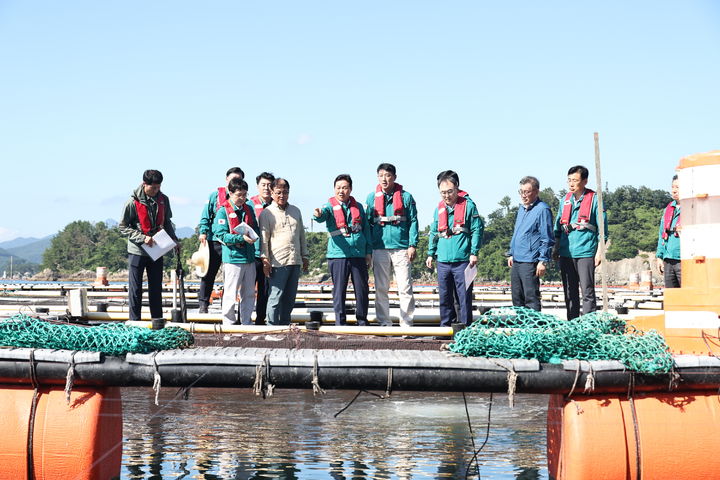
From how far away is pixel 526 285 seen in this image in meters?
9.46

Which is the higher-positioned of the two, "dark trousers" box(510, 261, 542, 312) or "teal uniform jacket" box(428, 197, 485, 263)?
"teal uniform jacket" box(428, 197, 485, 263)

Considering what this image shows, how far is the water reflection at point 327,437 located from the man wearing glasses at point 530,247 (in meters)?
1.20

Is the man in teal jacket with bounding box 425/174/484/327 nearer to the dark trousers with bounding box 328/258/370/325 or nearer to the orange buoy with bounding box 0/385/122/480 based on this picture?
the dark trousers with bounding box 328/258/370/325

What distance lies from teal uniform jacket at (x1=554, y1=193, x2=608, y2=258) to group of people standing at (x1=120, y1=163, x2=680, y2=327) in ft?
0.04

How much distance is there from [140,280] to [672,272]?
6508 millimetres

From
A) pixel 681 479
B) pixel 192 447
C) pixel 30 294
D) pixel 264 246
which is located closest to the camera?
pixel 681 479

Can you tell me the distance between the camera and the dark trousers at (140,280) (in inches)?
377

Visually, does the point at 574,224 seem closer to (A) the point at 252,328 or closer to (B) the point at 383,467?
(A) the point at 252,328

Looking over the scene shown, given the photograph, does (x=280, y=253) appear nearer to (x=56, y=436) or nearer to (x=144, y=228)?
(x=144, y=228)

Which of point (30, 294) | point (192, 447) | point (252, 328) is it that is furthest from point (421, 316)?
point (30, 294)

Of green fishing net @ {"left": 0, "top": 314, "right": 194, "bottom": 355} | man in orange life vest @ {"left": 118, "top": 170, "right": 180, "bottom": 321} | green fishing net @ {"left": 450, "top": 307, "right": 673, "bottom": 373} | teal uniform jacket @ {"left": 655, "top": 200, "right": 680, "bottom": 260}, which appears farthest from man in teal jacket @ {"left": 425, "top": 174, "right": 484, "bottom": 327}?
green fishing net @ {"left": 0, "top": 314, "right": 194, "bottom": 355}

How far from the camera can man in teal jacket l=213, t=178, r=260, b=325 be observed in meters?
9.50

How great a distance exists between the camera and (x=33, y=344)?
5.33 metres

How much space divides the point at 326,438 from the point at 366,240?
11.2ft
